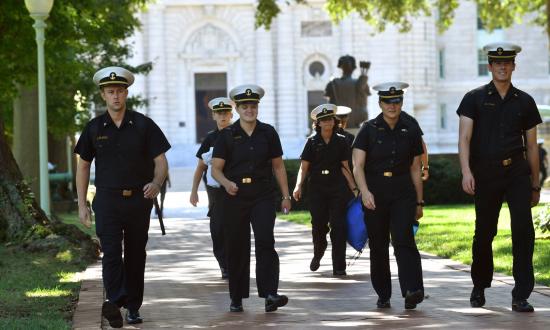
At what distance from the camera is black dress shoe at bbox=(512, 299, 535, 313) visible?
33.6ft

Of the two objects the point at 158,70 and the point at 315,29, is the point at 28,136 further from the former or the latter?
the point at 315,29

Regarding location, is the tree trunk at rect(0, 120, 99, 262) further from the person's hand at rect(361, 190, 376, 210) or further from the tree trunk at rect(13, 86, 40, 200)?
the tree trunk at rect(13, 86, 40, 200)

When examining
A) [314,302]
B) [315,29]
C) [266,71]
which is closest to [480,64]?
[315,29]

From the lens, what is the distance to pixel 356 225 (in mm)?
13422

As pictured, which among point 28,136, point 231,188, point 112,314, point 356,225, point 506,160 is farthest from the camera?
point 28,136

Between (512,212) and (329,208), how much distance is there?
4132mm

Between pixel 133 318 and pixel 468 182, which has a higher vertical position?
pixel 468 182

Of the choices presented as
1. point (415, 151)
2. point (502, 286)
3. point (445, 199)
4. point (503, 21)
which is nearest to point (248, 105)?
point (415, 151)

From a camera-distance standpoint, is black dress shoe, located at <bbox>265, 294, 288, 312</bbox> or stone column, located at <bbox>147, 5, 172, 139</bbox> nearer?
black dress shoe, located at <bbox>265, 294, 288, 312</bbox>

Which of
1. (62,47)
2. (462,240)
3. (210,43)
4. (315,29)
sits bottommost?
(462,240)

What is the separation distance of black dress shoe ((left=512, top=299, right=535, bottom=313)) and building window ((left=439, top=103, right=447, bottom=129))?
6539 centimetres

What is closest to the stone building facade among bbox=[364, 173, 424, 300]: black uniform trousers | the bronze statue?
the bronze statue

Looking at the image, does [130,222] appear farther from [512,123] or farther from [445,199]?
[445,199]

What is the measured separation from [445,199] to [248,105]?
2129cm
